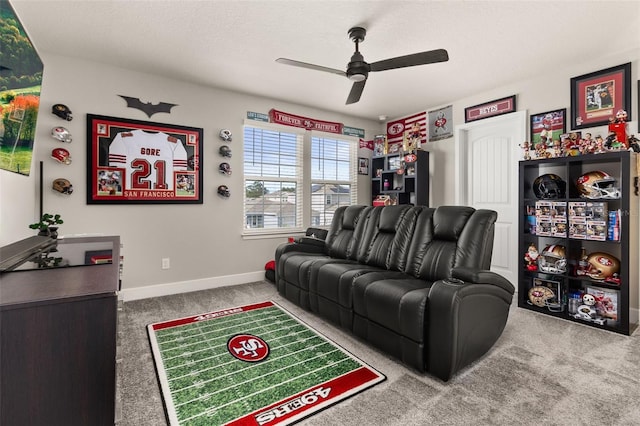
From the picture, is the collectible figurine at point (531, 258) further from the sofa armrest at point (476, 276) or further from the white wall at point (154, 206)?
the white wall at point (154, 206)

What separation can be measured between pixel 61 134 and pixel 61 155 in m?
0.21

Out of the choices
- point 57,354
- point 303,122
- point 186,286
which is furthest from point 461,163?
point 57,354

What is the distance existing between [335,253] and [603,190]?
2.57 meters

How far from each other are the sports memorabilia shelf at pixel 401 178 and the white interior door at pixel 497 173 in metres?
0.49

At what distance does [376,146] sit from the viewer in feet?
17.6

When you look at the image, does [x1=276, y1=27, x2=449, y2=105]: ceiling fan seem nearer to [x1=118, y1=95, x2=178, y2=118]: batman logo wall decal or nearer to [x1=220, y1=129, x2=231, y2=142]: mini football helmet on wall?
[x1=220, y1=129, x2=231, y2=142]: mini football helmet on wall

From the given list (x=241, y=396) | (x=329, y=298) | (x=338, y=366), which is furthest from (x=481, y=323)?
(x=241, y=396)

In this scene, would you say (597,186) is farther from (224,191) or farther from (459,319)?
(224,191)

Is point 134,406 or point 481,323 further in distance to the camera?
point 481,323

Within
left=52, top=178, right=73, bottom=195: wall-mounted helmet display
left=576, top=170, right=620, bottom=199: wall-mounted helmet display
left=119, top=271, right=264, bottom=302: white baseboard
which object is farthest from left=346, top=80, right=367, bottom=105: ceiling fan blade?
left=52, top=178, right=73, bottom=195: wall-mounted helmet display

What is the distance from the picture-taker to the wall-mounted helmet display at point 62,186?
307 centimetres

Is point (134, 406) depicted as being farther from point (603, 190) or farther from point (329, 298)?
point (603, 190)

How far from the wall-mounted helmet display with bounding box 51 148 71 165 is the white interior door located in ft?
15.4

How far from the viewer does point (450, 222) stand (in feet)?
8.26
